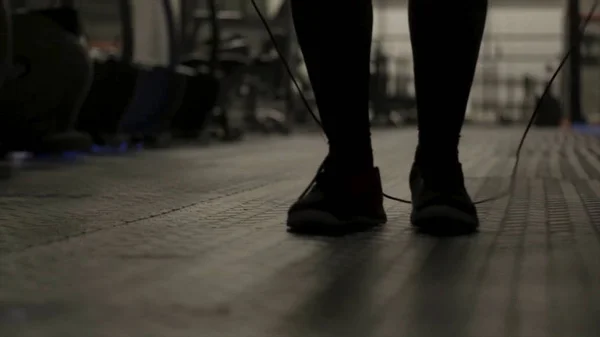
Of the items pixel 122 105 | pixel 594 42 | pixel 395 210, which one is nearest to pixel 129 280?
pixel 395 210

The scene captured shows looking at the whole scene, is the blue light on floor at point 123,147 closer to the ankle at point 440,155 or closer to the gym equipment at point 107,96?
the gym equipment at point 107,96

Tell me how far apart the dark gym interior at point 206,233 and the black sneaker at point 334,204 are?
0.11 feet

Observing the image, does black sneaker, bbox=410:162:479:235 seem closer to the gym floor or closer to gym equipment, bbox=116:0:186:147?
the gym floor

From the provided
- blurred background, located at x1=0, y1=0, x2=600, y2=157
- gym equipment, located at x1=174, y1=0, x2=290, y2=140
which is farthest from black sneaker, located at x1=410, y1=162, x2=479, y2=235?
gym equipment, located at x1=174, y1=0, x2=290, y2=140

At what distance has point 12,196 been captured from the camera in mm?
1911

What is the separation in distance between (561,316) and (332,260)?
0.35 meters

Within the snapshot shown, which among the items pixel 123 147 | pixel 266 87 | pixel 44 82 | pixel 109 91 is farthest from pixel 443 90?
pixel 266 87

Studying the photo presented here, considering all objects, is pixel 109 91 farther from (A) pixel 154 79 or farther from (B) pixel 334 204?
(B) pixel 334 204

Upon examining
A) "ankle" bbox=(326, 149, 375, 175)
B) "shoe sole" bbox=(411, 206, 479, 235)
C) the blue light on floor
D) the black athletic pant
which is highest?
the black athletic pant

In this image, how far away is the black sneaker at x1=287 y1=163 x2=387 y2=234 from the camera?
1.30m

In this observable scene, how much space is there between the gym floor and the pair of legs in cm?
5

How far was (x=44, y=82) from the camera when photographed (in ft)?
9.24

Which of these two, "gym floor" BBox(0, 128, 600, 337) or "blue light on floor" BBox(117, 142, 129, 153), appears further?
"blue light on floor" BBox(117, 142, 129, 153)

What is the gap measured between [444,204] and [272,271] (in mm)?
381
